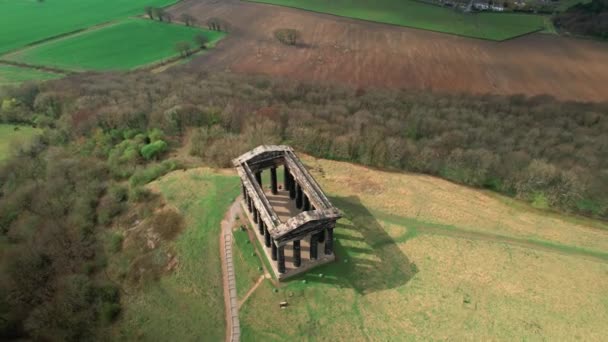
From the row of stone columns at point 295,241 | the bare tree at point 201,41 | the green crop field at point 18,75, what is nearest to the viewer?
the row of stone columns at point 295,241

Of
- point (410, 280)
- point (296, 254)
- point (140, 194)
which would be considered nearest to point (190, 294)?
point (296, 254)

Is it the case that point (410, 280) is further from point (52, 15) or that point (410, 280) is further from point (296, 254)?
point (52, 15)

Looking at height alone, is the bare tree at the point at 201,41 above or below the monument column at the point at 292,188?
above

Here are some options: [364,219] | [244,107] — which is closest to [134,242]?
[364,219]

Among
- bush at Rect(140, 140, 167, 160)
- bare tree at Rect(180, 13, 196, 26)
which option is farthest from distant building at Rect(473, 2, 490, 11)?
bush at Rect(140, 140, 167, 160)

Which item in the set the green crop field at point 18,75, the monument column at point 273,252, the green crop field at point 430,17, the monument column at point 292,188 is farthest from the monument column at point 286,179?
the green crop field at point 430,17

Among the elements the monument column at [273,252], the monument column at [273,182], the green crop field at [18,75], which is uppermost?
the green crop field at [18,75]

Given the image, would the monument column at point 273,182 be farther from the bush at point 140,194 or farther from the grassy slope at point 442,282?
the bush at point 140,194

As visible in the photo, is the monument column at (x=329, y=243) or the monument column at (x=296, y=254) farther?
the monument column at (x=329, y=243)
